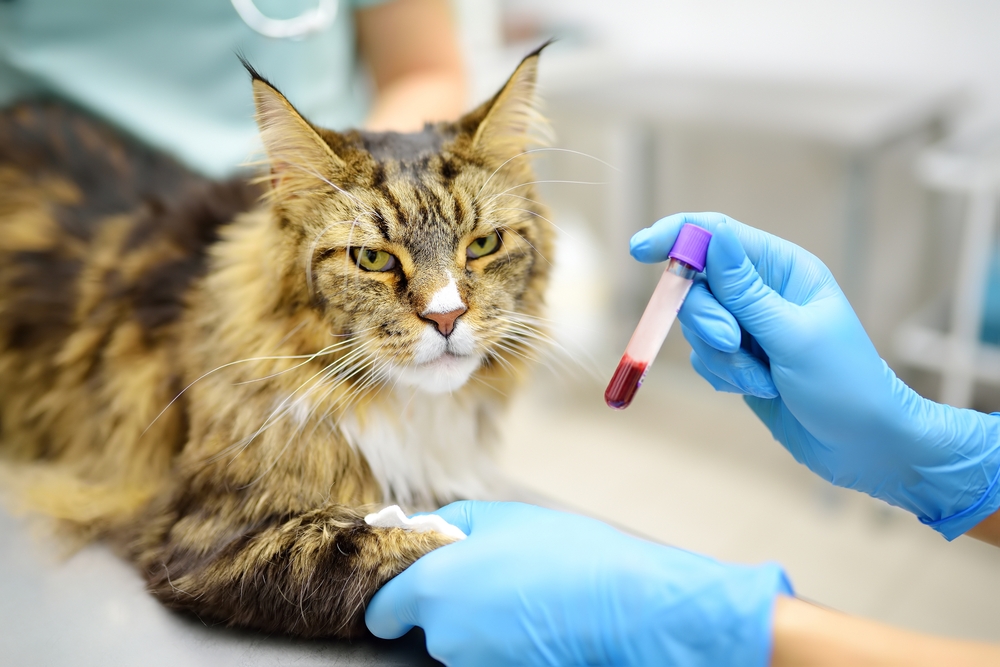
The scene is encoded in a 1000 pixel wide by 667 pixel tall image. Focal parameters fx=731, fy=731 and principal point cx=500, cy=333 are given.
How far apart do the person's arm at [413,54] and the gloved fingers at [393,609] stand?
97 centimetres

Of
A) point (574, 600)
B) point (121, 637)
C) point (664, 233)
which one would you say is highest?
point (664, 233)

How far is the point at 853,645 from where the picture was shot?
0.73m

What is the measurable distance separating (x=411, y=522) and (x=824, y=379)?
0.54 metres

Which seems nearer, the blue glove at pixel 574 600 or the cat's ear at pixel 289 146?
the blue glove at pixel 574 600

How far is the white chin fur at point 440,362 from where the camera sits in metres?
0.91

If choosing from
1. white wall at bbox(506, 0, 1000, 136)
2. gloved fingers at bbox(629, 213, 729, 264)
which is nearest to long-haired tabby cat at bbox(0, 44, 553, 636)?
gloved fingers at bbox(629, 213, 729, 264)

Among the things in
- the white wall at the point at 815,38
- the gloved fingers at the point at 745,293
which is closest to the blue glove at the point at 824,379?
the gloved fingers at the point at 745,293

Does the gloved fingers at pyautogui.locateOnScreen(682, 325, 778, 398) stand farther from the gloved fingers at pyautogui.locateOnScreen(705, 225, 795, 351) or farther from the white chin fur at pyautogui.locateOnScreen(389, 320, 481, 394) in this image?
the white chin fur at pyautogui.locateOnScreen(389, 320, 481, 394)

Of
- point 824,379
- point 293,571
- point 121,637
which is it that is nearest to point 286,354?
point 293,571

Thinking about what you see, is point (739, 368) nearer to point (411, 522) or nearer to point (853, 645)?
point (853, 645)

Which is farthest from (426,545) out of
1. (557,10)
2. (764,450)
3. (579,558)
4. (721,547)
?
(557,10)

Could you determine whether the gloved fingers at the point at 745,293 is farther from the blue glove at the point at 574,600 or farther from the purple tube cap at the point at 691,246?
the blue glove at the point at 574,600

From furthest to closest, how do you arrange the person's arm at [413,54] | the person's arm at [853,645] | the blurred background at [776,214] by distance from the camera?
the blurred background at [776,214]
the person's arm at [413,54]
the person's arm at [853,645]

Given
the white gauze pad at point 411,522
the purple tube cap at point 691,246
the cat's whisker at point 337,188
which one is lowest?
the white gauze pad at point 411,522
